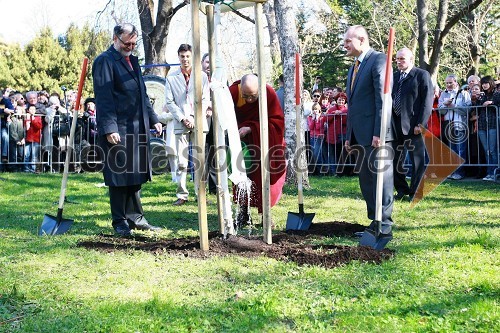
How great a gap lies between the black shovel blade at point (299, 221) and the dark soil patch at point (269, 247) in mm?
212

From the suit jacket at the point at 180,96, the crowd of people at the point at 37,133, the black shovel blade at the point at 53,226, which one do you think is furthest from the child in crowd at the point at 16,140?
the black shovel blade at the point at 53,226

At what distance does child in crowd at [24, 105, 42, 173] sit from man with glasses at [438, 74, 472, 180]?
9237 mm

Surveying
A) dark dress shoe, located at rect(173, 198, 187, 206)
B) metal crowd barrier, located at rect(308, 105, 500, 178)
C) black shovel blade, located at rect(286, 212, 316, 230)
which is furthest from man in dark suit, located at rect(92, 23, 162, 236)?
metal crowd barrier, located at rect(308, 105, 500, 178)

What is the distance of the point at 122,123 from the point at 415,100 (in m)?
4.66

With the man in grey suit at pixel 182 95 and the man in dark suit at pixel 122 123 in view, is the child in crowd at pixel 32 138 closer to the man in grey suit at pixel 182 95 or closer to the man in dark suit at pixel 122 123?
the man in grey suit at pixel 182 95

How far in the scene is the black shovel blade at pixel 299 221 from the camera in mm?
7682

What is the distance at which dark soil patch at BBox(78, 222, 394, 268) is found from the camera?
19.4ft

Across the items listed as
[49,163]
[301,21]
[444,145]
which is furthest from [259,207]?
[301,21]

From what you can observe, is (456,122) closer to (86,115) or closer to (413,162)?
(413,162)

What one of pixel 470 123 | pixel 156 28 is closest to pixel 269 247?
pixel 470 123

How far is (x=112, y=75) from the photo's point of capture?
7.59 metres

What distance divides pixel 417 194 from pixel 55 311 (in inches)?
283

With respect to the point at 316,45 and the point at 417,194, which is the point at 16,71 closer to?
the point at 316,45

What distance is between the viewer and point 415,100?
1007cm
